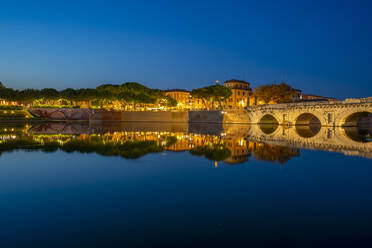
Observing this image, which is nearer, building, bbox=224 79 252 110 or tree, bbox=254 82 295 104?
tree, bbox=254 82 295 104

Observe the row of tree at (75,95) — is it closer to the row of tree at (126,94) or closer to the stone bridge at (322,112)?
the row of tree at (126,94)

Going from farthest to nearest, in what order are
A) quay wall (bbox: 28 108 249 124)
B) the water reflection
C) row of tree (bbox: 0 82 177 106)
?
1. row of tree (bbox: 0 82 177 106)
2. quay wall (bbox: 28 108 249 124)
3. the water reflection

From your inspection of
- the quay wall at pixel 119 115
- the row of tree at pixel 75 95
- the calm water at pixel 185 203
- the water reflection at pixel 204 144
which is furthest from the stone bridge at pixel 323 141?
the row of tree at pixel 75 95

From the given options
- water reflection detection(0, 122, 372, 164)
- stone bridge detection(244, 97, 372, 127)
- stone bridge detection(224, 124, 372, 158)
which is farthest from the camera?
stone bridge detection(244, 97, 372, 127)

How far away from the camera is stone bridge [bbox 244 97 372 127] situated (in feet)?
165

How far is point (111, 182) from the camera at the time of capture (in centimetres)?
1222

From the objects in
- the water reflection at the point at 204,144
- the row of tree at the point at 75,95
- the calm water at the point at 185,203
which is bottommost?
the calm water at the point at 185,203

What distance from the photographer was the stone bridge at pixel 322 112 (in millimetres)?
50438

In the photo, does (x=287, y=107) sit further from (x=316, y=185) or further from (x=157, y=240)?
(x=157, y=240)

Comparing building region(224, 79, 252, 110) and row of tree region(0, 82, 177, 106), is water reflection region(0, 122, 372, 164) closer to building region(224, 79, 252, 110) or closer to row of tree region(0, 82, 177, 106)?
row of tree region(0, 82, 177, 106)

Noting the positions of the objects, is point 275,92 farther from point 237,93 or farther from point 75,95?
point 75,95

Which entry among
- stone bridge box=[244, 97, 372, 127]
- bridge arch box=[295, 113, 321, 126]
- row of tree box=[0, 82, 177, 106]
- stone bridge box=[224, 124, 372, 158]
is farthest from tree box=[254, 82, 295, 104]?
stone bridge box=[224, 124, 372, 158]

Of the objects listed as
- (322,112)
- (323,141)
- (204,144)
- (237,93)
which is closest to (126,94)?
(237,93)

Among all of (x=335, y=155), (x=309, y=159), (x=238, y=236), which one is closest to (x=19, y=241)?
(x=238, y=236)
